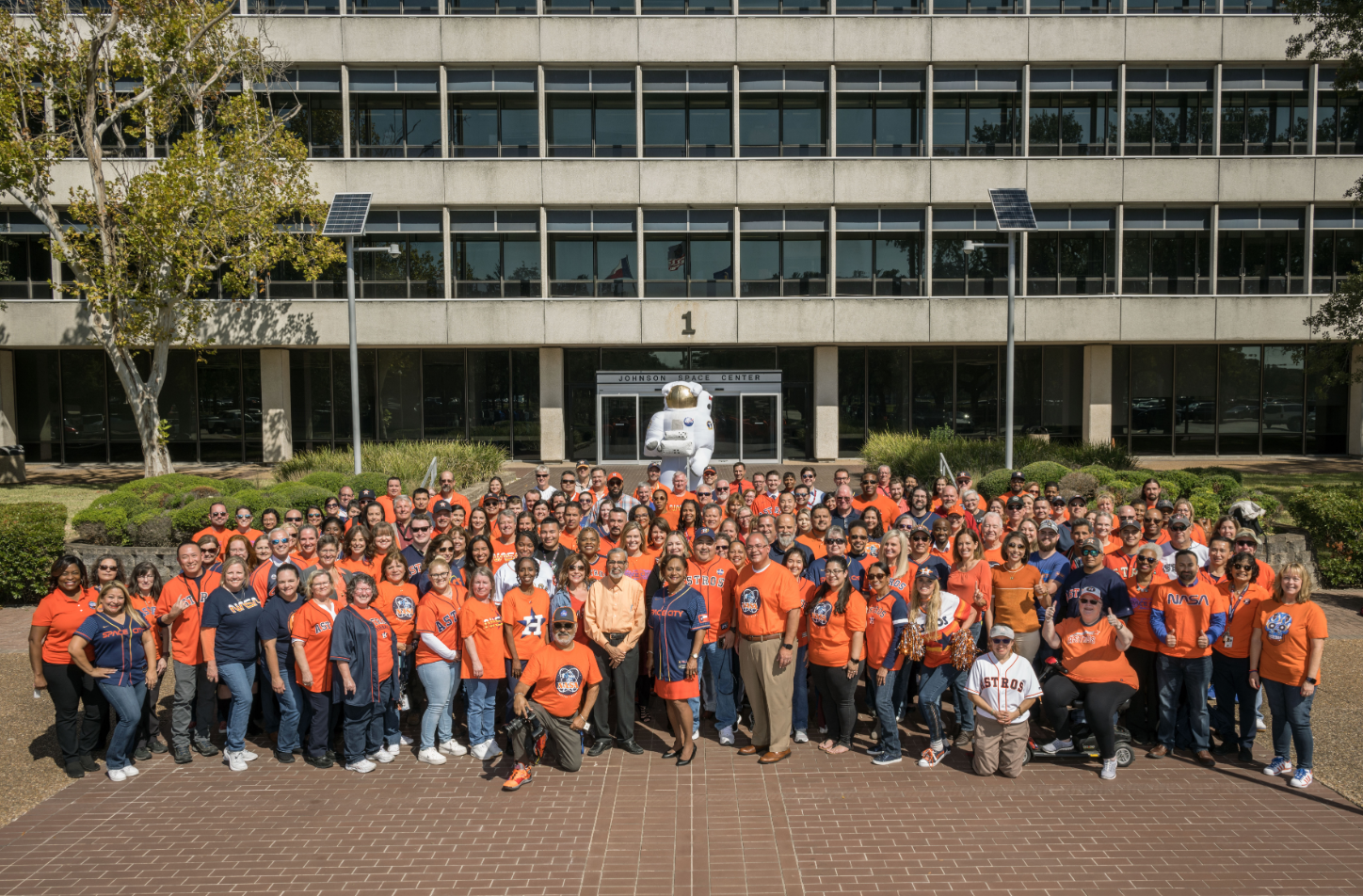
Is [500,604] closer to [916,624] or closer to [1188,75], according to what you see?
[916,624]

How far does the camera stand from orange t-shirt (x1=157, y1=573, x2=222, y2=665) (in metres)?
7.32

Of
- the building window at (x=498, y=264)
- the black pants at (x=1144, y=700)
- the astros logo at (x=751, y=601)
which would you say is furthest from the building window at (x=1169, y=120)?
the astros logo at (x=751, y=601)

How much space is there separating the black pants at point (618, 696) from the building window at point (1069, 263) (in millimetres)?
22270

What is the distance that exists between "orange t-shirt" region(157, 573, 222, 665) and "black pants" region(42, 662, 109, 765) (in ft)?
2.08

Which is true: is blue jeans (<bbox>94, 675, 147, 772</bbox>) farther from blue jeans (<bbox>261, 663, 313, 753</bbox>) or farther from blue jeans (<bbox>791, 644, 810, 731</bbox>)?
blue jeans (<bbox>791, 644, 810, 731</bbox>)

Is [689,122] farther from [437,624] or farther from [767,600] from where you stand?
[437,624]

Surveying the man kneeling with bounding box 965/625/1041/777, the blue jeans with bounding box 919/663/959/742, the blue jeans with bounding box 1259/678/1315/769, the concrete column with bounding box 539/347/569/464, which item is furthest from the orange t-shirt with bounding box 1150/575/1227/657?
the concrete column with bounding box 539/347/569/464

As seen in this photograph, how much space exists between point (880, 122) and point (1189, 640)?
22.0 m

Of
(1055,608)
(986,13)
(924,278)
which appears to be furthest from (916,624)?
(986,13)

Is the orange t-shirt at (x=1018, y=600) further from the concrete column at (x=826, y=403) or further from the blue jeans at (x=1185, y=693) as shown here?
the concrete column at (x=826, y=403)

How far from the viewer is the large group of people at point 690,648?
6922 mm

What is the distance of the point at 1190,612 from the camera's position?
23.1ft

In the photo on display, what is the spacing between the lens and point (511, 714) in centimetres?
724

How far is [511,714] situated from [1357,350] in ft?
91.3
